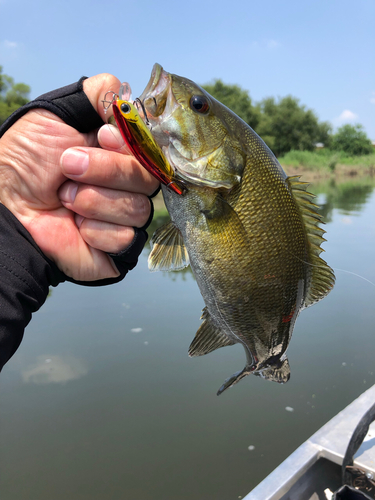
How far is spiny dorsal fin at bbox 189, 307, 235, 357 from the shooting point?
1.26 m

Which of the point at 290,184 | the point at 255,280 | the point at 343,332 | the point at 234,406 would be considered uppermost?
the point at 290,184

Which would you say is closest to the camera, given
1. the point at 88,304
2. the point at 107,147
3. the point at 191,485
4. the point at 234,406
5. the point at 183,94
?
the point at 183,94

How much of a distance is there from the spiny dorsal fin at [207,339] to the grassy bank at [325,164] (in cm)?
2545

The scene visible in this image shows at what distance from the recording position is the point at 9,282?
1.36 meters

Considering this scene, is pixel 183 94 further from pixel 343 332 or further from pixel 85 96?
pixel 343 332

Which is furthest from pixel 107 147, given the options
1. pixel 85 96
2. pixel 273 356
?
pixel 273 356

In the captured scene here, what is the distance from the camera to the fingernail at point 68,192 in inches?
58.1

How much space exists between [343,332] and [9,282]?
15.5 ft

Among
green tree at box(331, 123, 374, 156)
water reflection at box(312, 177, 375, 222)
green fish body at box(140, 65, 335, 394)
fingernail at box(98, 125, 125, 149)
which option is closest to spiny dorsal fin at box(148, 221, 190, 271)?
green fish body at box(140, 65, 335, 394)

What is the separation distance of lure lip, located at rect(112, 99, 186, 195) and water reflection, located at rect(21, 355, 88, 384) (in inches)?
195

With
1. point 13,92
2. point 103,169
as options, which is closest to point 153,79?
point 103,169

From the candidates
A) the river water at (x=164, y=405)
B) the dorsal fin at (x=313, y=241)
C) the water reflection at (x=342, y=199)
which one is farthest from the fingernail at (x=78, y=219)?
the water reflection at (x=342, y=199)

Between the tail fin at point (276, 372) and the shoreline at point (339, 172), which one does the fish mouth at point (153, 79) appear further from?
the shoreline at point (339, 172)

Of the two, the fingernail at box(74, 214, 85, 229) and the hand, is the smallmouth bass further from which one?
the fingernail at box(74, 214, 85, 229)
